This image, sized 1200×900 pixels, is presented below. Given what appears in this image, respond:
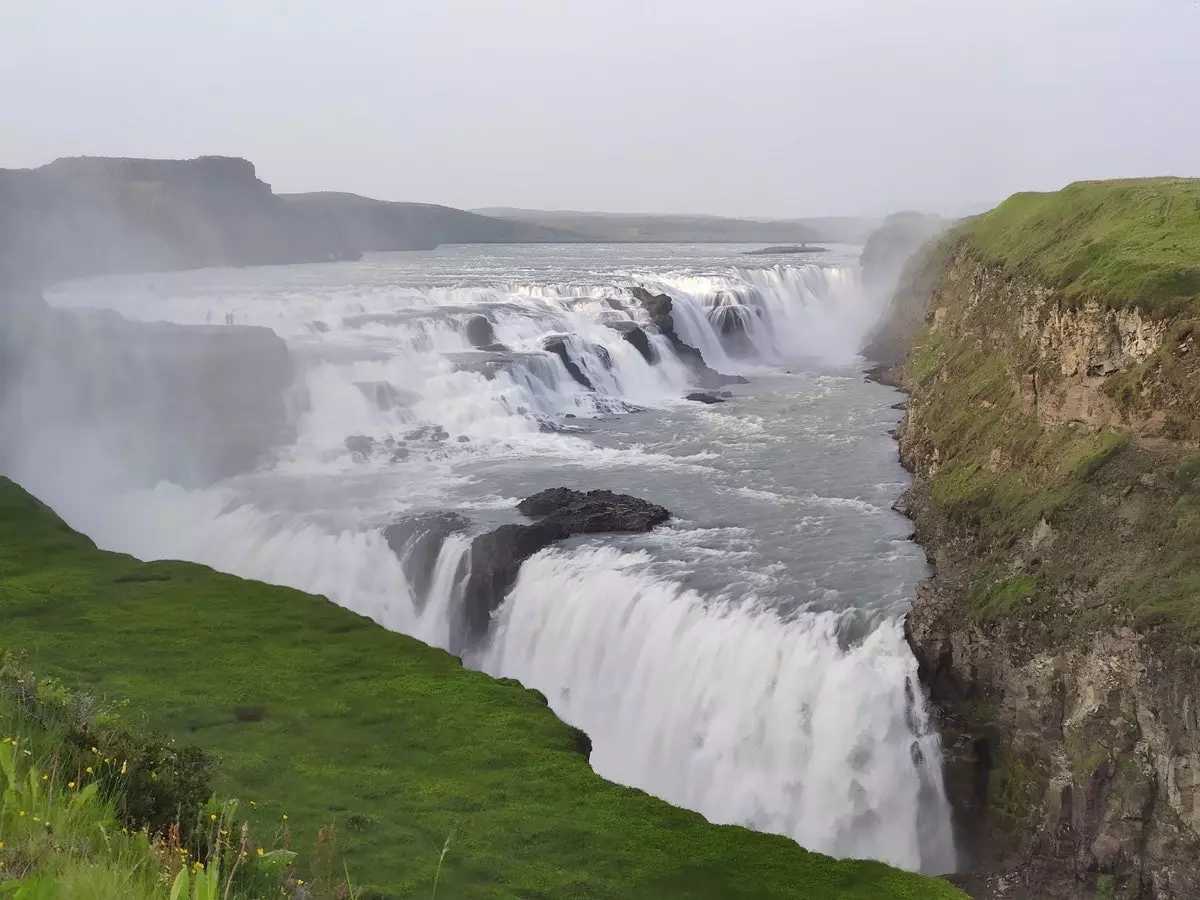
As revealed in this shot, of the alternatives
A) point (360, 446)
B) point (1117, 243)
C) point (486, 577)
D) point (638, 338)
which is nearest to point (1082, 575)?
point (1117, 243)

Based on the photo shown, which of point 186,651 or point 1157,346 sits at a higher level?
point 1157,346

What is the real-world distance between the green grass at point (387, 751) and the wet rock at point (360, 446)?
15.5 metres

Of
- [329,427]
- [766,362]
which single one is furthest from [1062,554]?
[766,362]

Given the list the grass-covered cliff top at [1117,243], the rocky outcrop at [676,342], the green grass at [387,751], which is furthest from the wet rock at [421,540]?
the rocky outcrop at [676,342]

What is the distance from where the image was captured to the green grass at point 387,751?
8547 mm

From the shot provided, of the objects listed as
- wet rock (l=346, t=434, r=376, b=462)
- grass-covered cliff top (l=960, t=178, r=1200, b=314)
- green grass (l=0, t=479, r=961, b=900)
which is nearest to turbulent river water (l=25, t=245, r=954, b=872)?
wet rock (l=346, t=434, r=376, b=462)

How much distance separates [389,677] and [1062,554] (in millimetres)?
10575

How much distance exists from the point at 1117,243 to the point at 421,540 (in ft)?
52.8

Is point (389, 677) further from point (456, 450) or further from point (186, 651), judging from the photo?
point (456, 450)

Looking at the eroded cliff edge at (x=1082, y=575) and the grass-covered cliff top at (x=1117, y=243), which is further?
the grass-covered cliff top at (x=1117, y=243)

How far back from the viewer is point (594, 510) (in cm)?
2277

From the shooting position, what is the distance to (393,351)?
3756cm

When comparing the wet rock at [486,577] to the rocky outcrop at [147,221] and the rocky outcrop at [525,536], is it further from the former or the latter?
the rocky outcrop at [147,221]

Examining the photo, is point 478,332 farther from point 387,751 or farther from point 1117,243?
point 387,751
